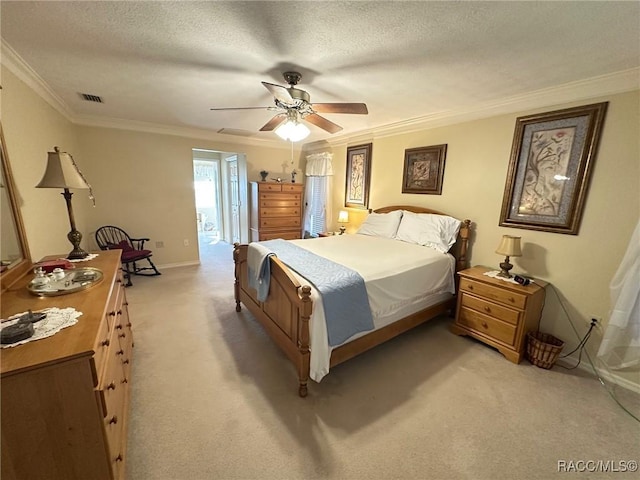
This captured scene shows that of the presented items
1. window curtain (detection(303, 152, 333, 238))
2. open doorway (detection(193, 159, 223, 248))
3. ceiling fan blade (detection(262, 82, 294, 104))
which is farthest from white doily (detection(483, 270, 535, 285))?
open doorway (detection(193, 159, 223, 248))

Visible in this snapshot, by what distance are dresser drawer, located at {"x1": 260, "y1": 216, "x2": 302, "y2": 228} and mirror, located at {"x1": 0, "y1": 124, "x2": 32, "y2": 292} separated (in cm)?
336

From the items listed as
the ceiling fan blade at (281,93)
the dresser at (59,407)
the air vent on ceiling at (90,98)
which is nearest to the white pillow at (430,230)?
the ceiling fan blade at (281,93)

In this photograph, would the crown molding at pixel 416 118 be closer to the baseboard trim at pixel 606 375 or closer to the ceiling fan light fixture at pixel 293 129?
the ceiling fan light fixture at pixel 293 129

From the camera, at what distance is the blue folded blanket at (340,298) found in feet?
6.08

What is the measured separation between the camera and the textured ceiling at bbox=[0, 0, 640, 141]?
137 centimetres

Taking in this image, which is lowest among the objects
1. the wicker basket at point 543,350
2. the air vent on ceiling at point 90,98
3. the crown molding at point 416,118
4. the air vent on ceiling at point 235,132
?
the wicker basket at point 543,350

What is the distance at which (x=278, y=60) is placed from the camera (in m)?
1.89

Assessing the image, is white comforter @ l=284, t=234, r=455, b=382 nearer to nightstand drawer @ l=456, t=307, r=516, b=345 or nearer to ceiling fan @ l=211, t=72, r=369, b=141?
nightstand drawer @ l=456, t=307, r=516, b=345

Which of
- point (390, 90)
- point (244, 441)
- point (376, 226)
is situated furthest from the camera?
point (376, 226)

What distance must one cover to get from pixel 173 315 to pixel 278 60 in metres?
2.77

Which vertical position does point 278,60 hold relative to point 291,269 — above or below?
above

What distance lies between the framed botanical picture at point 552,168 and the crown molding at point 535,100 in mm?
105

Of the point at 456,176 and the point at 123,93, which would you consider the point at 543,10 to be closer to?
the point at 456,176

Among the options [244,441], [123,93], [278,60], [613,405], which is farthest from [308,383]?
[123,93]
